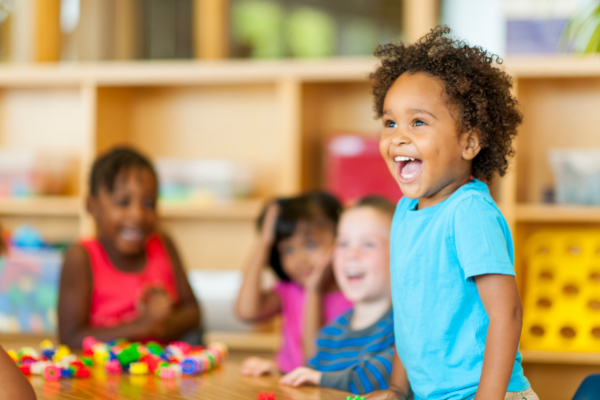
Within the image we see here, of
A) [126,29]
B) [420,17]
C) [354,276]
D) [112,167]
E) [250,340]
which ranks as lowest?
[250,340]

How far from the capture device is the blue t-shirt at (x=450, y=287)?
0.90 meters

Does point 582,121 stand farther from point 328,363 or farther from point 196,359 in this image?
point 196,359

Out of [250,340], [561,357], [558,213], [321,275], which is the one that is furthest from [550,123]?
[250,340]

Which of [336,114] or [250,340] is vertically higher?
[336,114]

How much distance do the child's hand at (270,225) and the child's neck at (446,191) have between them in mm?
935

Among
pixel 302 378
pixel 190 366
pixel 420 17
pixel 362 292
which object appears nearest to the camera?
pixel 302 378

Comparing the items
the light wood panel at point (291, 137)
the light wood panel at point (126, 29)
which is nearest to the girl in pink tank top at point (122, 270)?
the light wood panel at point (291, 137)

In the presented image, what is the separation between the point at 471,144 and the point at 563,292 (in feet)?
4.58

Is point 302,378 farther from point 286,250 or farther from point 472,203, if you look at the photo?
point 286,250

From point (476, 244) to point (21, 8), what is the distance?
2.66 m

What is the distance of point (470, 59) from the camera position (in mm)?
988

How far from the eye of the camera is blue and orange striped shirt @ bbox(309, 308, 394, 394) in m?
1.13

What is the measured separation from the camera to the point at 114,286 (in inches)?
73.8

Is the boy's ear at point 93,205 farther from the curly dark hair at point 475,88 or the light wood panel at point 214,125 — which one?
the curly dark hair at point 475,88
